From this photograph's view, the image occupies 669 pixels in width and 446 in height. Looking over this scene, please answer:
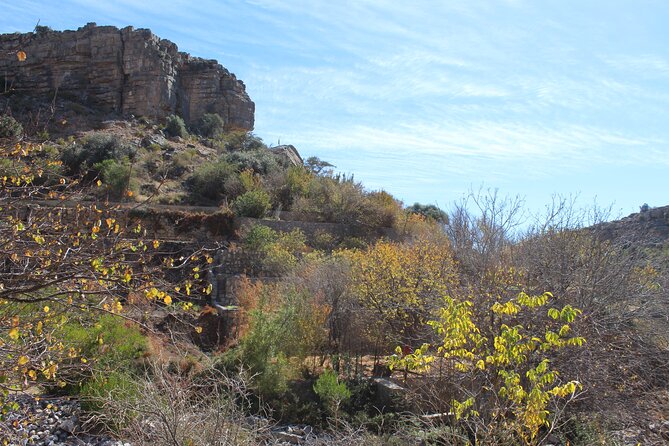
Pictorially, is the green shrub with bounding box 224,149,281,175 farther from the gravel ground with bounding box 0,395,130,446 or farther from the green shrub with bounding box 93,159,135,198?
the gravel ground with bounding box 0,395,130,446

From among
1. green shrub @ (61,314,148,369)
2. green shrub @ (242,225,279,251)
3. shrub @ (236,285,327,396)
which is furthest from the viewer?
green shrub @ (242,225,279,251)

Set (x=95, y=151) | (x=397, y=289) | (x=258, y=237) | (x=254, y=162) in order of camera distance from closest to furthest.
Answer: (x=397, y=289)
(x=258, y=237)
(x=95, y=151)
(x=254, y=162)

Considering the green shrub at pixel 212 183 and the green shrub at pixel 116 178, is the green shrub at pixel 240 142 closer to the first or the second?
the green shrub at pixel 212 183

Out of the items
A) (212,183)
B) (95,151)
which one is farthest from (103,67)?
(212,183)

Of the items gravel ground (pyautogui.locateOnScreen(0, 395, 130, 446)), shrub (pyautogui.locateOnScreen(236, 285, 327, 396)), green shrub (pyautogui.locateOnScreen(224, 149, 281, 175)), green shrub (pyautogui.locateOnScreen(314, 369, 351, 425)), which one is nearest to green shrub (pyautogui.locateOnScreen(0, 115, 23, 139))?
gravel ground (pyautogui.locateOnScreen(0, 395, 130, 446))

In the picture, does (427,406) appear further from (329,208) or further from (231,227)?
(329,208)

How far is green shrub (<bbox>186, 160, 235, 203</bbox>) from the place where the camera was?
93.2ft

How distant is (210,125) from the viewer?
41250mm

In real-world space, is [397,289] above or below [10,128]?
below

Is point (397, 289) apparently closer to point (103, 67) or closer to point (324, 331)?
point (324, 331)

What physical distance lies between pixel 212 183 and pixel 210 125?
1392 cm

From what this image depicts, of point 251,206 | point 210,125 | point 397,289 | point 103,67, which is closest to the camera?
point 397,289

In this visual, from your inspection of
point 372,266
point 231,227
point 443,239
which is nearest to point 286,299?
point 372,266

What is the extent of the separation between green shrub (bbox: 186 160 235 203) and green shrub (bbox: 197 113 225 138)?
11920mm
